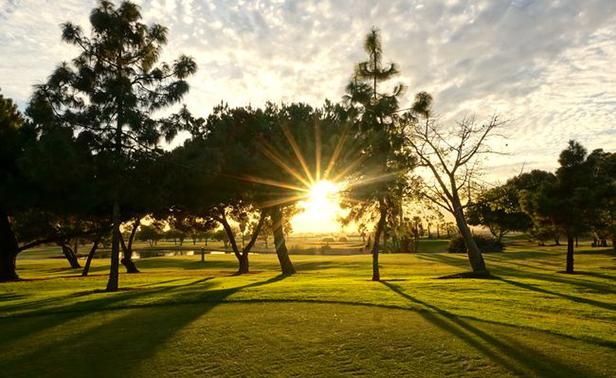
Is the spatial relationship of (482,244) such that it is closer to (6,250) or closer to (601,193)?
(601,193)

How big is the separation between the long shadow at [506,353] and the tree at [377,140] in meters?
16.0

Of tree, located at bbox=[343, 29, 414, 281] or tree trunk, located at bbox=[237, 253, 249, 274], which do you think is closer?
tree, located at bbox=[343, 29, 414, 281]

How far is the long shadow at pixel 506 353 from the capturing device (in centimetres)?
763

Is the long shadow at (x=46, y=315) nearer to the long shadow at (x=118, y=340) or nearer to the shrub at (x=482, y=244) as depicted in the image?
the long shadow at (x=118, y=340)

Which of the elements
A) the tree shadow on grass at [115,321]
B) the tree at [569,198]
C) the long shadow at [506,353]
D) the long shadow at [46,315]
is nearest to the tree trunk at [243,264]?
the tree shadow on grass at [115,321]

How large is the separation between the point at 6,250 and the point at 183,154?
21.2 m

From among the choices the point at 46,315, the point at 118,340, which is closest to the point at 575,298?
the point at 118,340

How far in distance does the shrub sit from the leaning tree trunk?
195ft

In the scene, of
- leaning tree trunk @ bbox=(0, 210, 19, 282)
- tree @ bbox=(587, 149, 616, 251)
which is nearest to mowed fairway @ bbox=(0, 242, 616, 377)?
tree @ bbox=(587, 149, 616, 251)

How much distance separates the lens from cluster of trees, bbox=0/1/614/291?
21516mm

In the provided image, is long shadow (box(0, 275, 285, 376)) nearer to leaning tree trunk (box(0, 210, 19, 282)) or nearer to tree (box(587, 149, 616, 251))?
leaning tree trunk (box(0, 210, 19, 282))

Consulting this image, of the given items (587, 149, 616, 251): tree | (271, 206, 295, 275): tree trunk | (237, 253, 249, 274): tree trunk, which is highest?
(587, 149, 616, 251): tree

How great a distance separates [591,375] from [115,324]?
11090mm

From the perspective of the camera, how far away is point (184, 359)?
8.59 metres
